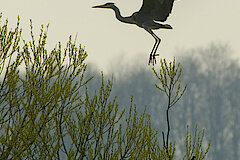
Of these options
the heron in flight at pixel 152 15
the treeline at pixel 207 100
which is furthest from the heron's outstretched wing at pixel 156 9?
the treeline at pixel 207 100

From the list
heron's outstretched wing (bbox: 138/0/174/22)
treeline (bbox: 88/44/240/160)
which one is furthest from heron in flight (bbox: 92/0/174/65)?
treeline (bbox: 88/44/240/160)

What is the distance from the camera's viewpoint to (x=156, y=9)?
6020 mm

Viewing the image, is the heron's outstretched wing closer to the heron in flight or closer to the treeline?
the heron in flight

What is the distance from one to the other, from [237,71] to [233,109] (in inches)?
189

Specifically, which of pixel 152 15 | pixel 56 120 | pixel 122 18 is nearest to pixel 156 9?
pixel 152 15

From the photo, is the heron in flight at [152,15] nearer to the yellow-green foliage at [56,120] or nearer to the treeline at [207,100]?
the yellow-green foliage at [56,120]

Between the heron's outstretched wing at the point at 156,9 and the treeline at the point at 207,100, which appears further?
the treeline at the point at 207,100

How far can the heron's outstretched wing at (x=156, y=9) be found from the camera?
5949 mm

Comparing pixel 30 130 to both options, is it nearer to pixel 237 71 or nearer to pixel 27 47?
pixel 27 47

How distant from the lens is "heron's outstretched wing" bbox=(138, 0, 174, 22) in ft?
19.5

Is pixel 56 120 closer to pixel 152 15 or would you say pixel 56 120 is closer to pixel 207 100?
pixel 152 15

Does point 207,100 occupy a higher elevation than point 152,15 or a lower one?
higher

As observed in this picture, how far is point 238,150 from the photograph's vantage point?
52.1m

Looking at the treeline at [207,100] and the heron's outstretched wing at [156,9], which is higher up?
the treeline at [207,100]
